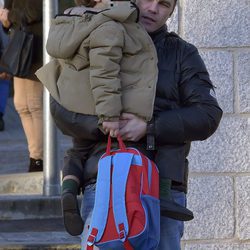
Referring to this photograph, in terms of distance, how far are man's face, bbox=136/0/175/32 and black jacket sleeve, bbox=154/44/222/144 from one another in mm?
144

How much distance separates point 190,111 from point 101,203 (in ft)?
1.64

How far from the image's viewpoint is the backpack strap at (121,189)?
10.6ft

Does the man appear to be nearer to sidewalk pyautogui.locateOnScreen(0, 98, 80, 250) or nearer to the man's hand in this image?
the man's hand

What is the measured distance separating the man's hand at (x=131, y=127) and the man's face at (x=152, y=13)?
0.38m

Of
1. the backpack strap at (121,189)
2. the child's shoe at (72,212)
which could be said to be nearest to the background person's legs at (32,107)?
the child's shoe at (72,212)

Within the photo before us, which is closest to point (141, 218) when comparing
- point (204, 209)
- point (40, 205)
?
point (204, 209)

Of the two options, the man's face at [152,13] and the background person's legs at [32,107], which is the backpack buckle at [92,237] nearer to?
the man's face at [152,13]

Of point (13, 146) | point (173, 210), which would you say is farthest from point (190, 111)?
point (13, 146)

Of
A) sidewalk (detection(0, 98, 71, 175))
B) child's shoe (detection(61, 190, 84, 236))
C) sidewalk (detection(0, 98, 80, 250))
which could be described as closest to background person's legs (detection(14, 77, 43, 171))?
sidewalk (detection(0, 98, 80, 250))

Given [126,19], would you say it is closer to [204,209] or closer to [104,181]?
[104,181]

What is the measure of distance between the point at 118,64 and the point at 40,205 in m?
3.22

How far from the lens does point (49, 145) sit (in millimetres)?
6492

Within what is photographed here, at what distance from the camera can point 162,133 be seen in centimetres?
339

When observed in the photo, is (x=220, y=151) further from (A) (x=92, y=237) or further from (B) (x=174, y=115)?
(A) (x=92, y=237)
